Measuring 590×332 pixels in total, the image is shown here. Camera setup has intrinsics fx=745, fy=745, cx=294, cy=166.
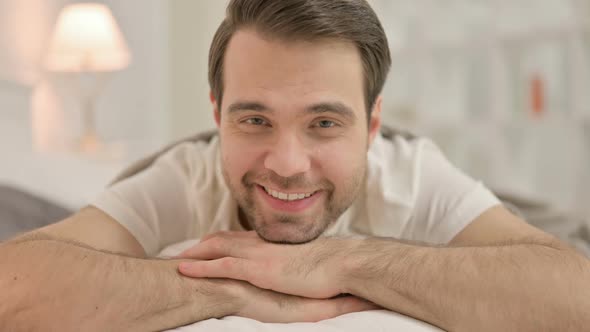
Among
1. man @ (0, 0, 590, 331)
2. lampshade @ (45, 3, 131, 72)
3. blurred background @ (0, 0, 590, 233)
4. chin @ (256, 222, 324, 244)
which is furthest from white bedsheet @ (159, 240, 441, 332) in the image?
lampshade @ (45, 3, 131, 72)

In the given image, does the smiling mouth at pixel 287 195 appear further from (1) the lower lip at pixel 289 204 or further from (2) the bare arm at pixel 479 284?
(2) the bare arm at pixel 479 284

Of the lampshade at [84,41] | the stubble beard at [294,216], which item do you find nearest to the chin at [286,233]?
the stubble beard at [294,216]

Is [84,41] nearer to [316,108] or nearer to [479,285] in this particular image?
[316,108]

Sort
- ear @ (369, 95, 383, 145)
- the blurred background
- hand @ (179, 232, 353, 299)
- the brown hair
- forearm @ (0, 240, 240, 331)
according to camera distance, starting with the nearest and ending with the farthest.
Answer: forearm @ (0, 240, 240, 331)
hand @ (179, 232, 353, 299)
the brown hair
ear @ (369, 95, 383, 145)
the blurred background

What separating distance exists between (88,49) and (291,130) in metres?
2.35

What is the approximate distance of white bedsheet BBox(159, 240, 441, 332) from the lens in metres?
1.03

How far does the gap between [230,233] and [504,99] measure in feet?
7.97

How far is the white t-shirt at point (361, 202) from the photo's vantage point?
1543 mm

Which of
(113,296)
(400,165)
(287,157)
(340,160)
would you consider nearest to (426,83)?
(400,165)

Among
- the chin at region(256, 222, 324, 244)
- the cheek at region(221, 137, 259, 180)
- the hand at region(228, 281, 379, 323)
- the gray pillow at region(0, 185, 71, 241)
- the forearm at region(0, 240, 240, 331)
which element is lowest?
the gray pillow at region(0, 185, 71, 241)

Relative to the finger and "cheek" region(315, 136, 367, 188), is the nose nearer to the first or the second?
"cheek" region(315, 136, 367, 188)

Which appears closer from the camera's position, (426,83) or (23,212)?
(23,212)

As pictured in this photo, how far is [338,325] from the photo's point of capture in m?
1.05

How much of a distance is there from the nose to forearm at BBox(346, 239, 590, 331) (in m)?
0.17
